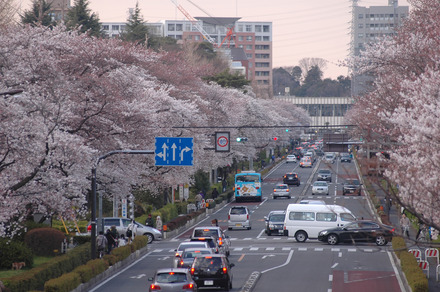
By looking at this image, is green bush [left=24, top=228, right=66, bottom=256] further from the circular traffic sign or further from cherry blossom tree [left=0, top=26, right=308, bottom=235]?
the circular traffic sign

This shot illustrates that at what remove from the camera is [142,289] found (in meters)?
27.1

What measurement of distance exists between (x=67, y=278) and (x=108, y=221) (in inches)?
809

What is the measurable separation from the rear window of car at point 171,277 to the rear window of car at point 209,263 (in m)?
3.08

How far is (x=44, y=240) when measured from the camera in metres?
35.0

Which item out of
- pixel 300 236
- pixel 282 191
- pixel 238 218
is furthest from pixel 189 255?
pixel 282 191

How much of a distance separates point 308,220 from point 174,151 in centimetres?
1443

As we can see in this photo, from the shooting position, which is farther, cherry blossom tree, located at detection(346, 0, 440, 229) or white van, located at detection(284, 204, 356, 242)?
white van, located at detection(284, 204, 356, 242)

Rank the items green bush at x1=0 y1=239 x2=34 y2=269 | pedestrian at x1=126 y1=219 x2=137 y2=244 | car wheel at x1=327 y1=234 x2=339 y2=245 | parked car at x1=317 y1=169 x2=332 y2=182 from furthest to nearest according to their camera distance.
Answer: parked car at x1=317 y1=169 x2=332 y2=182, car wheel at x1=327 y1=234 x2=339 y2=245, pedestrian at x1=126 y1=219 x2=137 y2=244, green bush at x1=0 y1=239 x2=34 y2=269

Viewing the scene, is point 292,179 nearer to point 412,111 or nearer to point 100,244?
point 100,244

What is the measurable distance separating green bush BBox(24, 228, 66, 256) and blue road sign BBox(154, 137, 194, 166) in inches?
251

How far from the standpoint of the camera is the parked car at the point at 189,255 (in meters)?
27.9

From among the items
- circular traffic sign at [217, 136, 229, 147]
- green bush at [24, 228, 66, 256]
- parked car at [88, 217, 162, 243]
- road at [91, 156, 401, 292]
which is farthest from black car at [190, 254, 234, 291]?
circular traffic sign at [217, 136, 229, 147]

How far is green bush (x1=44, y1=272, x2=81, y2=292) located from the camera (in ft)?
77.8

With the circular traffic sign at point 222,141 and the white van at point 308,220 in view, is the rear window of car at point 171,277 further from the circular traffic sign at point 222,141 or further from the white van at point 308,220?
the circular traffic sign at point 222,141
